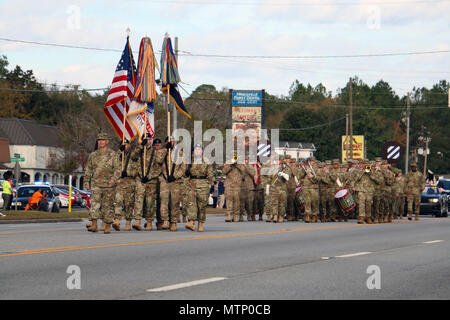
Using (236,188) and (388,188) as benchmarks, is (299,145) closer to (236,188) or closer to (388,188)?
(388,188)

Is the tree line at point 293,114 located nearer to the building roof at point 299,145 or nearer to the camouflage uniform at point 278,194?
the building roof at point 299,145

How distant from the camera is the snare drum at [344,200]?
94.4 ft

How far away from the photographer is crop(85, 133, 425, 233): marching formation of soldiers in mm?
19141

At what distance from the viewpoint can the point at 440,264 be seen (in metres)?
13.5

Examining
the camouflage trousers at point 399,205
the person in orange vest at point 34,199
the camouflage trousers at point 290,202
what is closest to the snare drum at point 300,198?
the camouflage trousers at point 290,202

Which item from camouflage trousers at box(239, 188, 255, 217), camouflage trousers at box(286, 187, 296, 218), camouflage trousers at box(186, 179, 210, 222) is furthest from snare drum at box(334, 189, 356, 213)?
camouflage trousers at box(186, 179, 210, 222)

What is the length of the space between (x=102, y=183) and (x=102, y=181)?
5 centimetres

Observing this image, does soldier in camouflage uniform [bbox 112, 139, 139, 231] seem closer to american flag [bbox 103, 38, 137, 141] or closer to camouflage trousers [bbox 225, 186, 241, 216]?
american flag [bbox 103, 38, 137, 141]

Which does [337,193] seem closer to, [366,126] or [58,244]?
[58,244]

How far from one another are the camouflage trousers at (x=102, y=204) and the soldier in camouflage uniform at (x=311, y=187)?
10.6 metres

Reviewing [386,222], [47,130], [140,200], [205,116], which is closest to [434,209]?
[386,222]

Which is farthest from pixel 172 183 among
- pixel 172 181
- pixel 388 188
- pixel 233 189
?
pixel 388 188

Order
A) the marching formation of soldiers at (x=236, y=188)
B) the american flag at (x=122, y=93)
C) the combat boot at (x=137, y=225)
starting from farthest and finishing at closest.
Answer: the american flag at (x=122, y=93) < the combat boot at (x=137, y=225) < the marching formation of soldiers at (x=236, y=188)

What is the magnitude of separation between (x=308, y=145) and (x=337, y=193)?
108 m
